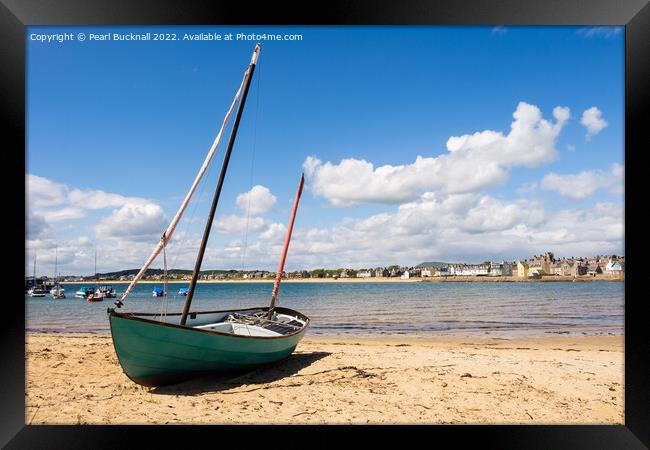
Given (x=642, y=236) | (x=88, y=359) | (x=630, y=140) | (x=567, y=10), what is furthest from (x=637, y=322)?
(x=88, y=359)

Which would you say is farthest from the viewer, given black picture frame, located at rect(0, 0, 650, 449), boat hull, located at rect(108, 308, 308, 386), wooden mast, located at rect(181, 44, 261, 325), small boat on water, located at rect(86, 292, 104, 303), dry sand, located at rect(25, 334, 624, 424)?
small boat on water, located at rect(86, 292, 104, 303)

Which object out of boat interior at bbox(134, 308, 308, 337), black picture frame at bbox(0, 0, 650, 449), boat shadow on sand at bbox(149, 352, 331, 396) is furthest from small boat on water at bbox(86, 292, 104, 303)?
black picture frame at bbox(0, 0, 650, 449)

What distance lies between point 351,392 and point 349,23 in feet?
15.5

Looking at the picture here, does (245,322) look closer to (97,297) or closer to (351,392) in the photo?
(351,392)

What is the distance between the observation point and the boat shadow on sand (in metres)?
6.00

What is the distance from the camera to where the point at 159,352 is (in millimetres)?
5586

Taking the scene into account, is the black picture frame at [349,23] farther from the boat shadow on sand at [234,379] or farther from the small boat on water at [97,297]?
the small boat on water at [97,297]

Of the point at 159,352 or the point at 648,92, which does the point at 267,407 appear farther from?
the point at 648,92

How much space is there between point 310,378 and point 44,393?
12.9ft

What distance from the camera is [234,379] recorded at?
21.4ft

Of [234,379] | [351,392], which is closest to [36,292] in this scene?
[234,379]

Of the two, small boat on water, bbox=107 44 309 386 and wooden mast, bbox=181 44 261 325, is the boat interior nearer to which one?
small boat on water, bbox=107 44 309 386

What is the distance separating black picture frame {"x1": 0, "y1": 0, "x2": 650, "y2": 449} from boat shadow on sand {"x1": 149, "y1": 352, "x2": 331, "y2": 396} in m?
1.51

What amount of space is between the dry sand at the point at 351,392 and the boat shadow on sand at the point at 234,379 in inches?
0.7
